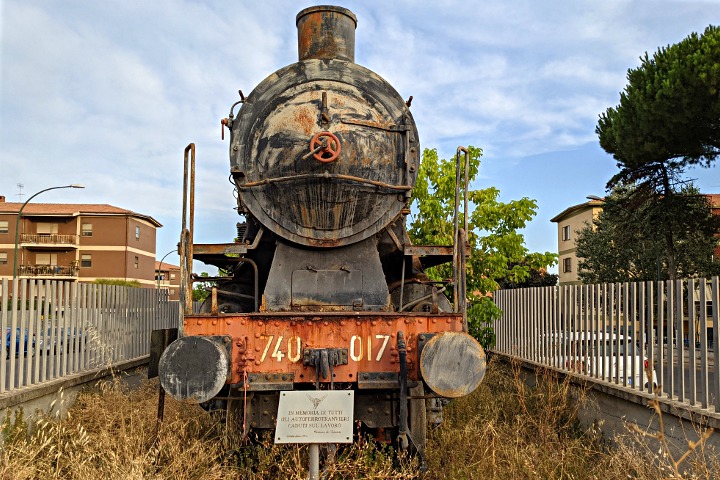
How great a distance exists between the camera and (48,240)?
43719 millimetres

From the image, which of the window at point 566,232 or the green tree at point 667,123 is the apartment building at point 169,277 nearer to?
the window at point 566,232

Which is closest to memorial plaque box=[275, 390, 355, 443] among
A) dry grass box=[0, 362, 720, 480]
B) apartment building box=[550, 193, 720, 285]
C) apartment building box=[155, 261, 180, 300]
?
dry grass box=[0, 362, 720, 480]

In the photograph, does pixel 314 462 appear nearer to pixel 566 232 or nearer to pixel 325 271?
pixel 325 271

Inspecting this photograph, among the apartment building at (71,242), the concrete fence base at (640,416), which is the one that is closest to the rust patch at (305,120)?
the concrete fence base at (640,416)

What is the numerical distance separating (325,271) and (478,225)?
876 centimetres

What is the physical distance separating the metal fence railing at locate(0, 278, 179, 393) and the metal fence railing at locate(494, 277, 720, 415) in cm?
582

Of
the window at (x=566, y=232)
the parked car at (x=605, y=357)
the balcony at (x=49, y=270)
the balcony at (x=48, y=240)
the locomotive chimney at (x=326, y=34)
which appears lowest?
the parked car at (x=605, y=357)

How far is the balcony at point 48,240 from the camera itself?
43062 mm

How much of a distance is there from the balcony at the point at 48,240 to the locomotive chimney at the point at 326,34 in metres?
42.1

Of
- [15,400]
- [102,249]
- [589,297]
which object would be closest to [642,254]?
[589,297]

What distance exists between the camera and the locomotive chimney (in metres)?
5.82

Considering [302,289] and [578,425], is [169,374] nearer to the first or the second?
[302,289]

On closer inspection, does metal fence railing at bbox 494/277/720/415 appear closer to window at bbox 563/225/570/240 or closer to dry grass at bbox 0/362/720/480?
dry grass at bbox 0/362/720/480

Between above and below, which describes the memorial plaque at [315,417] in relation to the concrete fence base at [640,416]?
above
